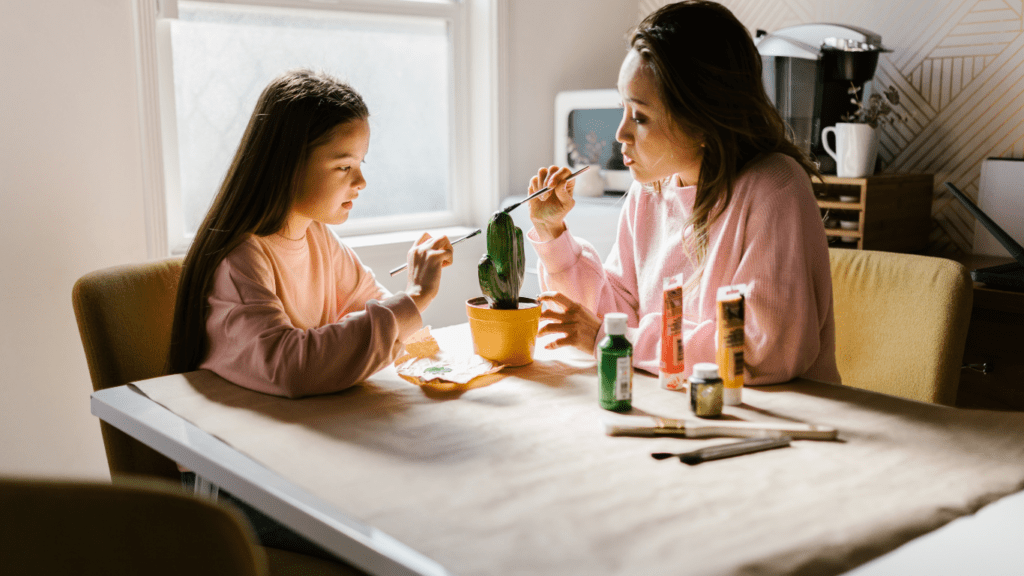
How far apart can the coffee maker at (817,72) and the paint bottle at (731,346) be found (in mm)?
1176

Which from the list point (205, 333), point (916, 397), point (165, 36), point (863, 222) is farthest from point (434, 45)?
point (916, 397)

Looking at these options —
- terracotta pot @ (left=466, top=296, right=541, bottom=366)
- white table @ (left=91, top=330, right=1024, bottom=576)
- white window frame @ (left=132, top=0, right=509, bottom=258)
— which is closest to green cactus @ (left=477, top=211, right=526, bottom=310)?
terracotta pot @ (left=466, top=296, right=541, bottom=366)

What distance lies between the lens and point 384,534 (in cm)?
68

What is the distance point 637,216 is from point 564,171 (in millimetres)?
155

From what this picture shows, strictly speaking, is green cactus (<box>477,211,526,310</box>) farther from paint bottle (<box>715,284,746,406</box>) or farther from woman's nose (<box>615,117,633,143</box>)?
paint bottle (<box>715,284,746,406</box>)

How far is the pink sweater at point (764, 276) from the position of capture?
43.1 inches

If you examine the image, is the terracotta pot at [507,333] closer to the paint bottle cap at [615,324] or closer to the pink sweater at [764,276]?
the pink sweater at [764,276]

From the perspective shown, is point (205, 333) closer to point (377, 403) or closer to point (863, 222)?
point (377, 403)

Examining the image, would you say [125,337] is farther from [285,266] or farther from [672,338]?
[672,338]

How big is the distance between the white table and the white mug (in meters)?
1.46

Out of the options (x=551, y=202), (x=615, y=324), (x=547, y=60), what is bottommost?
(x=615, y=324)

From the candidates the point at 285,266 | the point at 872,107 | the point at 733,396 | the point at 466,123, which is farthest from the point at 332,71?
the point at 872,107

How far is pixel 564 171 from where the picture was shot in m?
1.36

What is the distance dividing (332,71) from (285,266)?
784mm
